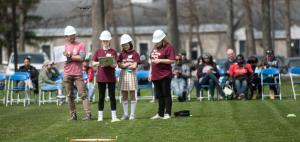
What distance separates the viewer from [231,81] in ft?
101

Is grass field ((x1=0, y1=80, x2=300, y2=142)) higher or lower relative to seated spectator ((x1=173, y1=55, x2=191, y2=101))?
lower

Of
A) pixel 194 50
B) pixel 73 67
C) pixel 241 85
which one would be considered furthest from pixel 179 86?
pixel 194 50

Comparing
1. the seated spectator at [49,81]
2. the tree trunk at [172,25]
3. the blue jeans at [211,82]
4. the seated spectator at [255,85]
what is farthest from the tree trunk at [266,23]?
the seated spectator at [49,81]

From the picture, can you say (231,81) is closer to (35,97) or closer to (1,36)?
(35,97)

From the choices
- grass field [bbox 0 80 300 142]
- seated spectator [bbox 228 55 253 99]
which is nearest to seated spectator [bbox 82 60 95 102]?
grass field [bbox 0 80 300 142]

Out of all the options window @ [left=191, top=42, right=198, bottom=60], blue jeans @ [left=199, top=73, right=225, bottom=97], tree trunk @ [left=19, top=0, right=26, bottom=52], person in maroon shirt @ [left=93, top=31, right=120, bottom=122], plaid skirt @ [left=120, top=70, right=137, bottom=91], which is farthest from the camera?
Answer: window @ [left=191, top=42, right=198, bottom=60]

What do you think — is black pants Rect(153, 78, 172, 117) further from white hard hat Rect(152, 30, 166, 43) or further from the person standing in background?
the person standing in background

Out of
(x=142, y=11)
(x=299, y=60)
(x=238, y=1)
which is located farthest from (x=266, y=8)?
(x=142, y=11)

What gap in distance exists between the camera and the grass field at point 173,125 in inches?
681

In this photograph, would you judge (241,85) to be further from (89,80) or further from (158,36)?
(158,36)

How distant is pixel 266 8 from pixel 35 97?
1850cm

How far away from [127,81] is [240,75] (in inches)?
354

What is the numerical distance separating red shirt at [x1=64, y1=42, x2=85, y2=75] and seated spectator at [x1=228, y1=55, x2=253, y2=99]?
937 cm

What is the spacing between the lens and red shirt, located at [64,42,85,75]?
859 inches
